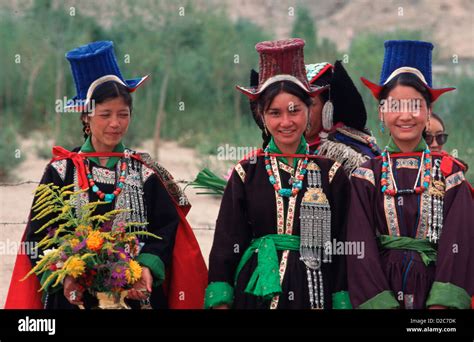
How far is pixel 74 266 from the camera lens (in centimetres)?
517

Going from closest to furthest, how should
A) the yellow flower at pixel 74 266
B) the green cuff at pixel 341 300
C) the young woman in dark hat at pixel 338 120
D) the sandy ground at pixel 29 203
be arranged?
the yellow flower at pixel 74 266, the green cuff at pixel 341 300, the young woman in dark hat at pixel 338 120, the sandy ground at pixel 29 203

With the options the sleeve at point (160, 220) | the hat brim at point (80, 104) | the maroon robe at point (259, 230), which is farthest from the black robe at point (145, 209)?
the maroon robe at point (259, 230)

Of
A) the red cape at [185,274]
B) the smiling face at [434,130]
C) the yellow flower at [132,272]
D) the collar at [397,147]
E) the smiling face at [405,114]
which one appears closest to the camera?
the yellow flower at [132,272]

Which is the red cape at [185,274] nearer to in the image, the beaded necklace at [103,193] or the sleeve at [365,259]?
the beaded necklace at [103,193]

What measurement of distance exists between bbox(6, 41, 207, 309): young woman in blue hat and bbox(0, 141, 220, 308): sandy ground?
6.98 ft

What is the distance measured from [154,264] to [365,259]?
115 cm

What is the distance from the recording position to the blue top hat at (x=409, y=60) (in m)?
5.58

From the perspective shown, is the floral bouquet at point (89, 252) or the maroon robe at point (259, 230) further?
the maroon robe at point (259, 230)

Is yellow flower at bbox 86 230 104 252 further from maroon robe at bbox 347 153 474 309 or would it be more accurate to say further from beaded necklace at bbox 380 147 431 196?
beaded necklace at bbox 380 147 431 196

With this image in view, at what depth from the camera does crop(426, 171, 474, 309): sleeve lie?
5.23 m

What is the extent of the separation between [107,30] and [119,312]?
15134mm

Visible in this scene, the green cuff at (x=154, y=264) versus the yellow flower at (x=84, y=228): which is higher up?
the yellow flower at (x=84, y=228)

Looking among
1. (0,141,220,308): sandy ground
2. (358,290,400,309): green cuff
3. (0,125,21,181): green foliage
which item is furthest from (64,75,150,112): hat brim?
(0,125,21,181): green foliage

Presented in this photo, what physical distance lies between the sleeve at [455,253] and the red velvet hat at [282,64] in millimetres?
932
